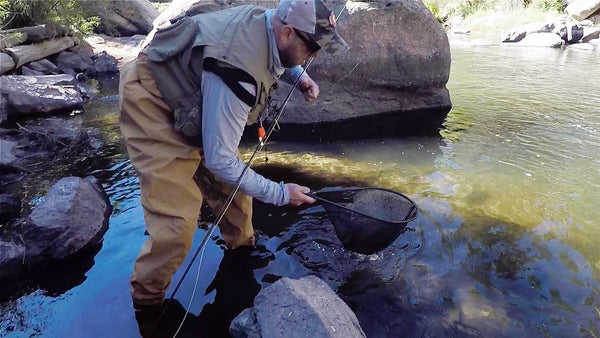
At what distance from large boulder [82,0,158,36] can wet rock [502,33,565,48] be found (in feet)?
46.6

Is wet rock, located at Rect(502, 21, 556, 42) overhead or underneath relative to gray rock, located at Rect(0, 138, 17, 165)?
underneath

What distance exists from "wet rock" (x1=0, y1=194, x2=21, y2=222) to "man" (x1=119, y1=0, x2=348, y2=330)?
2.06 m

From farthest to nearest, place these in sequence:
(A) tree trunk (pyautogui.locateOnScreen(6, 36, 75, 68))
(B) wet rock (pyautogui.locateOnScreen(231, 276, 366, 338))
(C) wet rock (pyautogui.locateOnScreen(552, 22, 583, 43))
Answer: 1. (C) wet rock (pyautogui.locateOnScreen(552, 22, 583, 43))
2. (A) tree trunk (pyautogui.locateOnScreen(6, 36, 75, 68))
3. (B) wet rock (pyautogui.locateOnScreen(231, 276, 366, 338))

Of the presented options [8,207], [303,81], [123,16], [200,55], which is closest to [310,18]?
[200,55]

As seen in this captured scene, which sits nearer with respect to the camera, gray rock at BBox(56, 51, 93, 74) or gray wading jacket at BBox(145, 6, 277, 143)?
gray wading jacket at BBox(145, 6, 277, 143)

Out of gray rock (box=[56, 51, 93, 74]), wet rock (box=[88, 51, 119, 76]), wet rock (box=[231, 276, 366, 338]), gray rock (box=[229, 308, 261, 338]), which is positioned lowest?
wet rock (box=[88, 51, 119, 76])

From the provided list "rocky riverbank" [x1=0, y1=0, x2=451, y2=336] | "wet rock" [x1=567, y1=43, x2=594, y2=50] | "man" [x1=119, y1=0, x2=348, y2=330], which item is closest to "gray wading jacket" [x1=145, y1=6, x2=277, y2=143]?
"man" [x1=119, y1=0, x2=348, y2=330]

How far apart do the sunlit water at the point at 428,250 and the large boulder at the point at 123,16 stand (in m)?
11.7

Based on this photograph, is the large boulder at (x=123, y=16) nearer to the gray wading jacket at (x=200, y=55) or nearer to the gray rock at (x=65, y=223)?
the gray rock at (x=65, y=223)

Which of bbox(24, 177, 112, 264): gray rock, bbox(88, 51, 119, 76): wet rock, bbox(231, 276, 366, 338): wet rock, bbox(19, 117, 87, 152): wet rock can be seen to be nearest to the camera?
bbox(231, 276, 366, 338): wet rock

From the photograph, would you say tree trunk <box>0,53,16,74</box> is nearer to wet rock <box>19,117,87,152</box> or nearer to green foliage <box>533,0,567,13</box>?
wet rock <box>19,117,87,152</box>

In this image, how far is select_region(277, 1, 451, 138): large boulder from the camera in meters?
6.89

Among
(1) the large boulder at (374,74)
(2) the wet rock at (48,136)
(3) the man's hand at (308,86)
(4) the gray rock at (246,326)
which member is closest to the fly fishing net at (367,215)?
(3) the man's hand at (308,86)

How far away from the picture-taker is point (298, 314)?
2.47 meters
